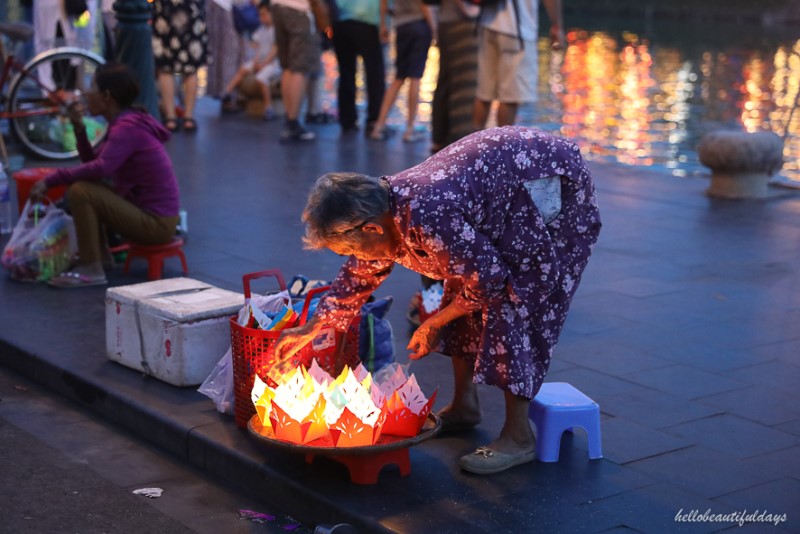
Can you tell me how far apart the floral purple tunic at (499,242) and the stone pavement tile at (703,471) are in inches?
20.8

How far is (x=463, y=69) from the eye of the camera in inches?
269

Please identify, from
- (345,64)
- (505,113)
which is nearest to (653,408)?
(505,113)

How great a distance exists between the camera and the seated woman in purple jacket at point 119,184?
6504mm

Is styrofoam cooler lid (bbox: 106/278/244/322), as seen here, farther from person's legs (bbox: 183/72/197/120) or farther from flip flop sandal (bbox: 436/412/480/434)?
person's legs (bbox: 183/72/197/120)

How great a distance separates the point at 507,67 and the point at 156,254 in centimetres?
372

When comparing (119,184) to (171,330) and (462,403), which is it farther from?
(462,403)

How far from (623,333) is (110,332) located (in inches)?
95.7

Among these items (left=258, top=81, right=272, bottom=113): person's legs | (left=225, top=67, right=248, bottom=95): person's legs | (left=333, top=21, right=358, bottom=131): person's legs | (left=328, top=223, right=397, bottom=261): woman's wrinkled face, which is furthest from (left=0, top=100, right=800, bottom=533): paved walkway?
(left=225, top=67, right=248, bottom=95): person's legs

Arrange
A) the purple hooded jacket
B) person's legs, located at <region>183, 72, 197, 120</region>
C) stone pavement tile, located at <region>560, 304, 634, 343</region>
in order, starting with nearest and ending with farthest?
stone pavement tile, located at <region>560, 304, 634, 343</region> → the purple hooded jacket → person's legs, located at <region>183, 72, 197, 120</region>

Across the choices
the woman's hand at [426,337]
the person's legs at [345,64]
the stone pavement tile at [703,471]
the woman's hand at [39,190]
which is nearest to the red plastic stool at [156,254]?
the woman's hand at [39,190]

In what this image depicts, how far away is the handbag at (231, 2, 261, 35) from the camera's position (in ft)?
46.3

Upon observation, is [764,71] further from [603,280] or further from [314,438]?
[314,438]

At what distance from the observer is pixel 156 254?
6.70 meters

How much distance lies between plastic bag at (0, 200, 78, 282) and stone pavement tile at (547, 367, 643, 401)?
2897 mm
